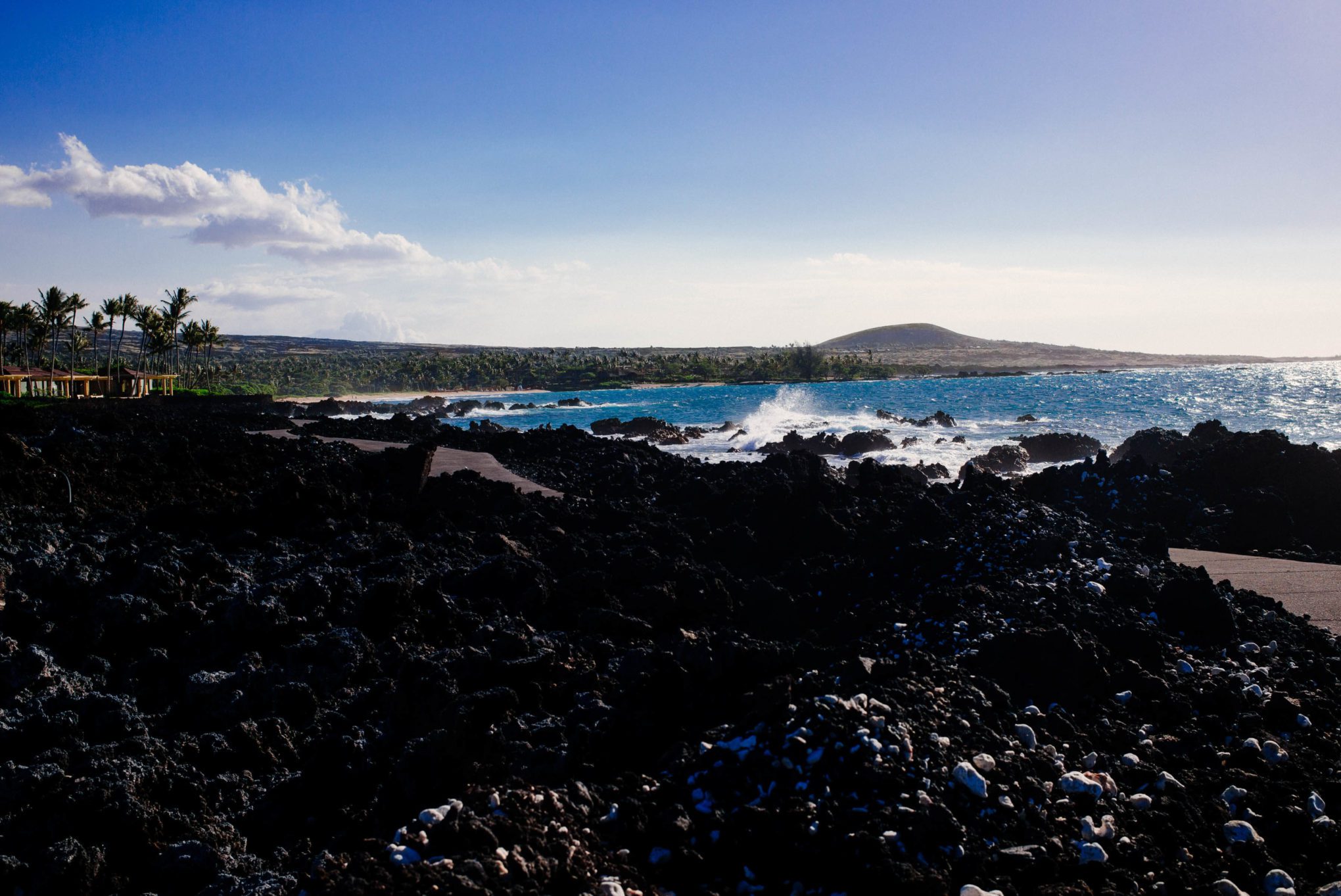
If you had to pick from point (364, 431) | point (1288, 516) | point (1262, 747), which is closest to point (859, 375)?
point (364, 431)

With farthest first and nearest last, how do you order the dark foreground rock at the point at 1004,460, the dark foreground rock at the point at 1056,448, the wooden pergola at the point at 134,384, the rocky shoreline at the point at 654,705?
the wooden pergola at the point at 134,384, the dark foreground rock at the point at 1056,448, the dark foreground rock at the point at 1004,460, the rocky shoreline at the point at 654,705

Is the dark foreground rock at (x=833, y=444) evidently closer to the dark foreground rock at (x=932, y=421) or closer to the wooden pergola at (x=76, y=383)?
the dark foreground rock at (x=932, y=421)

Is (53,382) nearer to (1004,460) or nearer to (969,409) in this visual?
(1004,460)

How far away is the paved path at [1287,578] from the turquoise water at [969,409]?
17941mm

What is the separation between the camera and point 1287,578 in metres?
10.5

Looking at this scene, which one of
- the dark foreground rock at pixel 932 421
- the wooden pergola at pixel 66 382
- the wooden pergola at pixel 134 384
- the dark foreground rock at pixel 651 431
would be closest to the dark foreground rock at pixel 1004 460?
the dark foreground rock at pixel 651 431

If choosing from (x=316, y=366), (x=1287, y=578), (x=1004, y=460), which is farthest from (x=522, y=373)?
(x=1287, y=578)

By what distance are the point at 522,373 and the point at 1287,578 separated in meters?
115

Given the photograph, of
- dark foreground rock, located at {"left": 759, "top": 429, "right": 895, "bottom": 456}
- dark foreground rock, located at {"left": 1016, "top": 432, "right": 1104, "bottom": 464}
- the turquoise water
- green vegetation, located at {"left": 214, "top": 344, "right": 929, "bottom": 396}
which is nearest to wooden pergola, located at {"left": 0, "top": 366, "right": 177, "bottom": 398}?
the turquoise water

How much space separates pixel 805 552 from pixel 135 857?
775cm

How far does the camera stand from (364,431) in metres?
29.5

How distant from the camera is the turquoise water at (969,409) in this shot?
41094 millimetres

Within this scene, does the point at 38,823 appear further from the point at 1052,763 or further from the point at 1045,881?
the point at 1052,763

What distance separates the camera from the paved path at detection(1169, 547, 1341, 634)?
356 inches
